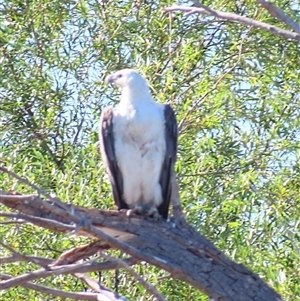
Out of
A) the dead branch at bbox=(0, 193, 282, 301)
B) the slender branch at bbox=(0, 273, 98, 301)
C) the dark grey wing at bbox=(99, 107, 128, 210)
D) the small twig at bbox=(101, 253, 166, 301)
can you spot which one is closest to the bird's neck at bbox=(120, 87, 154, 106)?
the dark grey wing at bbox=(99, 107, 128, 210)

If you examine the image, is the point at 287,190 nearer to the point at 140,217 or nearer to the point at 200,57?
the point at 200,57

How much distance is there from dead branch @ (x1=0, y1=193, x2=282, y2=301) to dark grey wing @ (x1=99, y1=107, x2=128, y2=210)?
3.51ft

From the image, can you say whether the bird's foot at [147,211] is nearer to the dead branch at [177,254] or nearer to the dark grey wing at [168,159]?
the dark grey wing at [168,159]

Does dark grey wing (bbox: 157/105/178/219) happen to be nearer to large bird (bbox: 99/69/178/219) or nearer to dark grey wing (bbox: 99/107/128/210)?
large bird (bbox: 99/69/178/219)

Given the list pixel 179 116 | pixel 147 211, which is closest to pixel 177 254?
pixel 147 211

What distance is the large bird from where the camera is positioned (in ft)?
17.1

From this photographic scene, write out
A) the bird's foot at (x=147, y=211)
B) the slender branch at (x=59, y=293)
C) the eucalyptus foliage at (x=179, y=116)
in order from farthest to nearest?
the eucalyptus foliage at (x=179, y=116)
the bird's foot at (x=147, y=211)
the slender branch at (x=59, y=293)

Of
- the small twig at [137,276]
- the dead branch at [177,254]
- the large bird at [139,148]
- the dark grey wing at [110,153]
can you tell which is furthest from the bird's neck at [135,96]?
the small twig at [137,276]

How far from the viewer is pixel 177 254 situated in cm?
412

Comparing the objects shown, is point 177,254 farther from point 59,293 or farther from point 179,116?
point 179,116

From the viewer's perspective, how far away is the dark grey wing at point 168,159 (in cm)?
529

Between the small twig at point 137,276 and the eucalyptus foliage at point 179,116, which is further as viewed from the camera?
the eucalyptus foliage at point 179,116

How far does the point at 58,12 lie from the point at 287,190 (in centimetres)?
255

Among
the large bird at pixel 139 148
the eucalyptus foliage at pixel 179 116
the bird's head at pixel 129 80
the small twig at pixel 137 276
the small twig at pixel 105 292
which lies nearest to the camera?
the small twig at pixel 137 276
